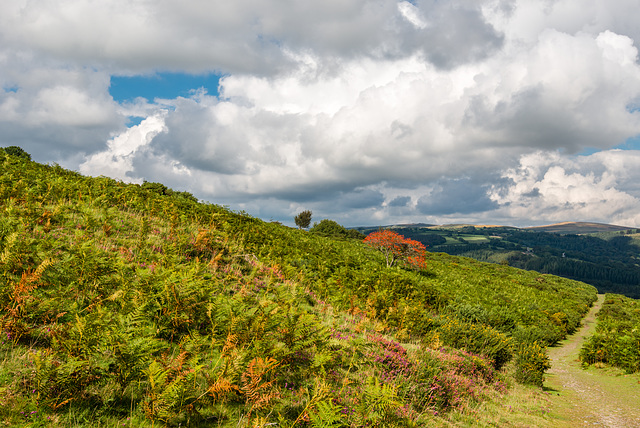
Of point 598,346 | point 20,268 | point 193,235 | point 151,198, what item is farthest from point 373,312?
point 598,346

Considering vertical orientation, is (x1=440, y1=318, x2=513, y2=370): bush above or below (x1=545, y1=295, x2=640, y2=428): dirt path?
above

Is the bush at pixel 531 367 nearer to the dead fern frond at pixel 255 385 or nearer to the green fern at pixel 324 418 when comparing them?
the green fern at pixel 324 418

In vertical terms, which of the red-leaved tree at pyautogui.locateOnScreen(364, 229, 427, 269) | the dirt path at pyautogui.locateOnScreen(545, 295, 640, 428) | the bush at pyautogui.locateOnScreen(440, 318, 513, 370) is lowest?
the dirt path at pyautogui.locateOnScreen(545, 295, 640, 428)

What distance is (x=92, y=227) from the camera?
8.41m

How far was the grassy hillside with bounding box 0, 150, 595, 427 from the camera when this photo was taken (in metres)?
3.38

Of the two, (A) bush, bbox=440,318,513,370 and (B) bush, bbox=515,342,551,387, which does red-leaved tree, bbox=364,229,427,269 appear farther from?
(A) bush, bbox=440,318,513,370

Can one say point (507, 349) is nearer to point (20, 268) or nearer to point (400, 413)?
point (400, 413)

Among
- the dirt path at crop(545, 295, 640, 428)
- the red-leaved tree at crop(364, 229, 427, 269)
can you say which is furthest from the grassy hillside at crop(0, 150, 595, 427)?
the red-leaved tree at crop(364, 229, 427, 269)

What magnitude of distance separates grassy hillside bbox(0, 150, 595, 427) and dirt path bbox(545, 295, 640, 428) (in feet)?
4.12

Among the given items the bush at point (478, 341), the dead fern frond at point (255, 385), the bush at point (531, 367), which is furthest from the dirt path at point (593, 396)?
the dead fern frond at point (255, 385)

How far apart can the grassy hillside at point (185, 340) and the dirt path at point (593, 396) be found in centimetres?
126

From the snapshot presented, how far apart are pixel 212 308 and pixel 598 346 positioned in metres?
18.0

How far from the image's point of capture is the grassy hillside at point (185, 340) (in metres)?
3.38

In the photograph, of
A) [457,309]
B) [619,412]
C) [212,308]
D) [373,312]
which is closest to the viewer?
[212,308]
